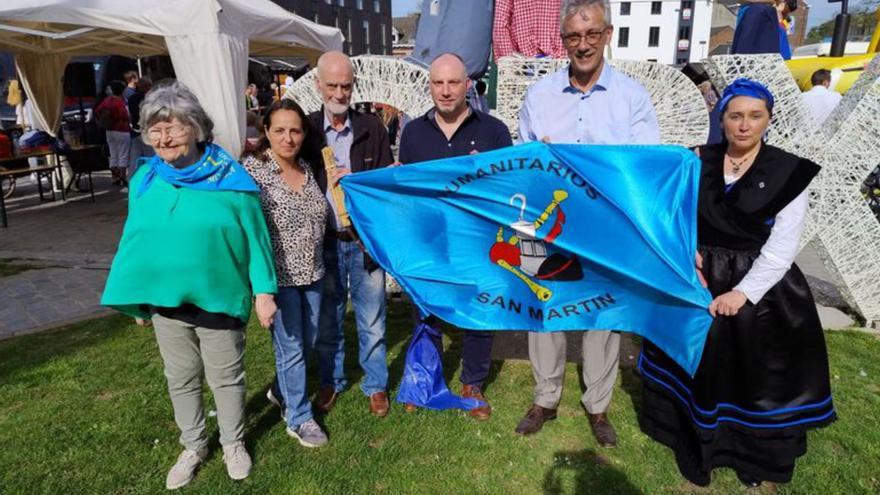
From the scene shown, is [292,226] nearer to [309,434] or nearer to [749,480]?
[309,434]

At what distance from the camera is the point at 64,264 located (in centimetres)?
713

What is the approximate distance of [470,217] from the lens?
3213mm

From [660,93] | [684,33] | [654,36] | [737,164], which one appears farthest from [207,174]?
[654,36]

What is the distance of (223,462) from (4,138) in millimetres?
9558

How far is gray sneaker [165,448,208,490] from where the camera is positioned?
310 cm

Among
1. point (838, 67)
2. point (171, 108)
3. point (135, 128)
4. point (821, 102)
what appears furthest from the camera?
point (135, 128)

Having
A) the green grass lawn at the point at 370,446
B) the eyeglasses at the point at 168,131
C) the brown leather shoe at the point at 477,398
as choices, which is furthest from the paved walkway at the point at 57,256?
the brown leather shoe at the point at 477,398

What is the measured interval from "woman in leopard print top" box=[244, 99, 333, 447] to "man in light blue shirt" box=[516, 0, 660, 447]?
49.7 inches

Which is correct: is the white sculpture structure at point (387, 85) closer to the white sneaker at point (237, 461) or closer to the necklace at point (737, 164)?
the necklace at point (737, 164)

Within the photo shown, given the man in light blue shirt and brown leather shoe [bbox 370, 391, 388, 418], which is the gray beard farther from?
brown leather shoe [bbox 370, 391, 388, 418]

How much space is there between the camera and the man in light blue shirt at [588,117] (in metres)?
3.03

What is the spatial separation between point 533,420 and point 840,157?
143 inches

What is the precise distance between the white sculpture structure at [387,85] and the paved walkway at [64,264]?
224 centimetres

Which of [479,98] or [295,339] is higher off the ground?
[479,98]
